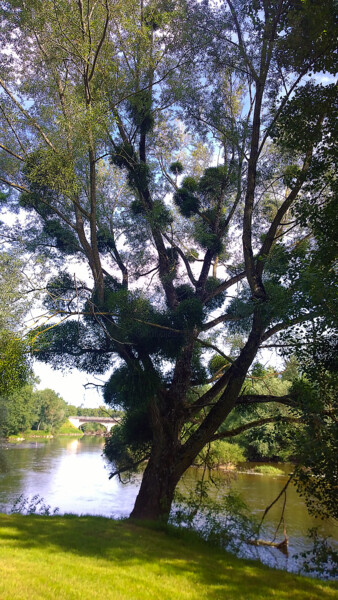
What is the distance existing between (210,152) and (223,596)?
1146 centimetres

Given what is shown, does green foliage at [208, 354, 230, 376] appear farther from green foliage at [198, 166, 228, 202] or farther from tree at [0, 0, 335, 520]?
green foliage at [198, 166, 228, 202]

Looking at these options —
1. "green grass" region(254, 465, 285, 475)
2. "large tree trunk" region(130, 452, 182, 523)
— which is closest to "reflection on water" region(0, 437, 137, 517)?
"large tree trunk" region(130, 452, 182, 523)

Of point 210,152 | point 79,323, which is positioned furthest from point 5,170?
point 210,152

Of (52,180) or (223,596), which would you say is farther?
(52,180)

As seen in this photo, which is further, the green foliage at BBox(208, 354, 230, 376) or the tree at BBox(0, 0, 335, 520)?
the green foliage at BBox(208, 354, 230, 376)

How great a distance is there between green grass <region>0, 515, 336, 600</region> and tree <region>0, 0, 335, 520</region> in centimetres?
177

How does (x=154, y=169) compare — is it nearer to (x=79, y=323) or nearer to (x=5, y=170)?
(x=5, y=170)

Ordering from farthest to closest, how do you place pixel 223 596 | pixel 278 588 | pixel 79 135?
pixel 79 135 → pixel 278 588 → pixel 223 596

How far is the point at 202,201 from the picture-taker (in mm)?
11844

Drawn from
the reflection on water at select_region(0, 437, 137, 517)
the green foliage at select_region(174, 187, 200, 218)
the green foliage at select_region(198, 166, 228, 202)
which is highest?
the green foliage at select_region(198, 166, 228, 202)

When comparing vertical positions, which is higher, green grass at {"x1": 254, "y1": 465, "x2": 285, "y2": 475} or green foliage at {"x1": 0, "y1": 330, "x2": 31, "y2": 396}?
green foliage at {"x1": 0, "y1": 330, "x2": 31, "y2": 396}

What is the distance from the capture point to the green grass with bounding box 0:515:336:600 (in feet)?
15.2

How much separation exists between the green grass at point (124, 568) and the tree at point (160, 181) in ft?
5.79

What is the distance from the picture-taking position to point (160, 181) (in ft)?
41.4
